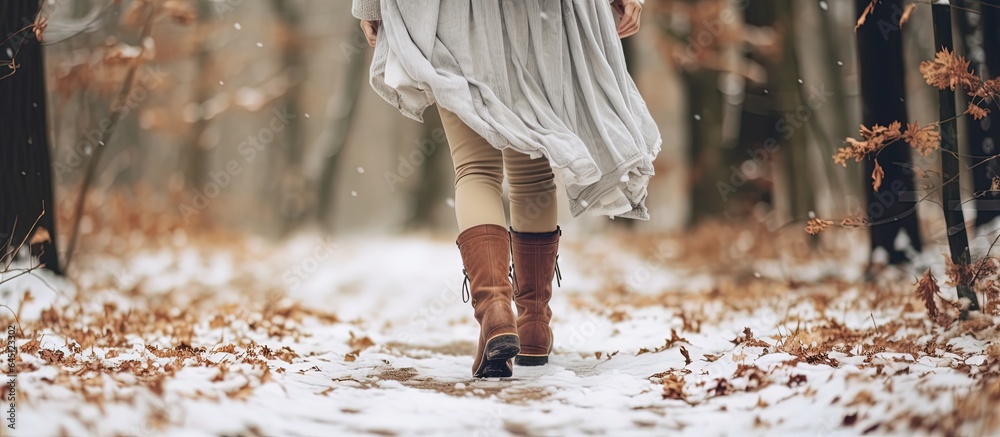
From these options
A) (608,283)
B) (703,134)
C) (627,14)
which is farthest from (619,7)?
(703,134)

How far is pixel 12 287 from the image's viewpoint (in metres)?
4.41

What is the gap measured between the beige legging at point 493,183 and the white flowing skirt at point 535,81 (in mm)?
159

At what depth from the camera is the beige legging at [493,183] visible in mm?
2936

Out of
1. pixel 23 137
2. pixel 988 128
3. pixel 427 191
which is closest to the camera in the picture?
pixel 988 128

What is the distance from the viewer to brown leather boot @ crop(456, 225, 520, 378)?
2.74m

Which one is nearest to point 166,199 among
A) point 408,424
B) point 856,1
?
point 856,1

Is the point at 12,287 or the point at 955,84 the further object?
the point at 12,287

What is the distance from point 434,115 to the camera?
13781 mm

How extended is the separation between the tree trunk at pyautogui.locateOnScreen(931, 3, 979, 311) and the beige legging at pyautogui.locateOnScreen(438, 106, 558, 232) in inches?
66.1

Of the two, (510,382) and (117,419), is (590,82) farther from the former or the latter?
(117,419)

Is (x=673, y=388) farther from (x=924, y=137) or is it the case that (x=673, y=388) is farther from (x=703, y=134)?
(x=703, y=134)

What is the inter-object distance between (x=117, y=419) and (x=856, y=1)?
169 inches

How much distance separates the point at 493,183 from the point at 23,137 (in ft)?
10.1

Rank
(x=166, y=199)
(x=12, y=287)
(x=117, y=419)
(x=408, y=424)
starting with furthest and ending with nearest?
(x=166, y=199), (x=12, y=287), (x=408, y=424), (x=117, y=419)
